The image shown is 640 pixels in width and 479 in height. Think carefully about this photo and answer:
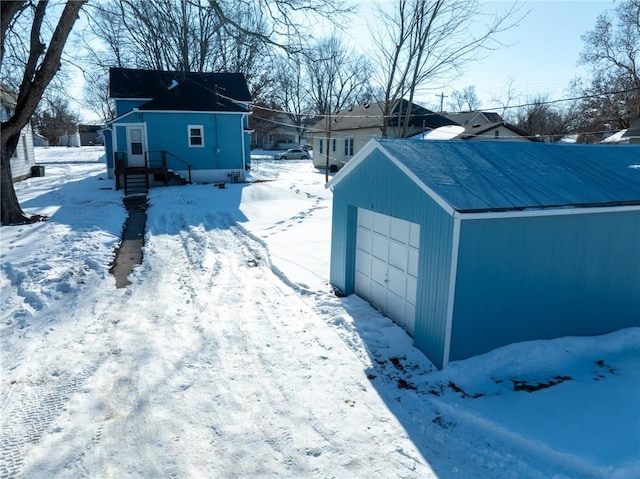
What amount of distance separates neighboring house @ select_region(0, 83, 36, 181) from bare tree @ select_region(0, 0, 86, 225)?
34.3 feet

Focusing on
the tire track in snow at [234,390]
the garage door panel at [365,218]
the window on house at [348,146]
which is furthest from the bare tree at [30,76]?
the window on house at [348,146]

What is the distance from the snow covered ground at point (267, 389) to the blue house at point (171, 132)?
510 inches

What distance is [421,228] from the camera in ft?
21.6

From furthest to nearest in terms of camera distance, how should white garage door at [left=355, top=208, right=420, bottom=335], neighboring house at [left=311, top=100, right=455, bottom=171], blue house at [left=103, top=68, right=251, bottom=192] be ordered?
neighboring house at [left=311, top=100, right=455, bottom=171] < blue house at [left=103, top=68, right=251, bottom=192] < white garage door at [left=355, top=208, right=420, bottom=335]

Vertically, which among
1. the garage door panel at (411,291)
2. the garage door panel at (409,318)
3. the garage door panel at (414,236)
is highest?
the garage door panel at (414,236)

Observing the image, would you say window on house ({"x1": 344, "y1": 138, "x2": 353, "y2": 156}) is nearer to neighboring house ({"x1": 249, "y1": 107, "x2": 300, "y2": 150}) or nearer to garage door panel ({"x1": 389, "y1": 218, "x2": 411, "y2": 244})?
neighboring house ({"x1": 249, "y1": 107, "x2": 300, "y2": 150})

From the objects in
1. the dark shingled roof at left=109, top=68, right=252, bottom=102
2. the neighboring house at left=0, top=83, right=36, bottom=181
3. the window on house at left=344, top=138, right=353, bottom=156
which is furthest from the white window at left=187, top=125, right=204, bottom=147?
the window on house at left=344, top=138, right=353, bottom=156

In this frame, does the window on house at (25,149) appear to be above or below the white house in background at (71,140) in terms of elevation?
below

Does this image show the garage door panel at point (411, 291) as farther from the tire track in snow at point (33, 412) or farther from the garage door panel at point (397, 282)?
the tire track in snow at point (33, 412)

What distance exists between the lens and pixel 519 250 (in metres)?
6.29

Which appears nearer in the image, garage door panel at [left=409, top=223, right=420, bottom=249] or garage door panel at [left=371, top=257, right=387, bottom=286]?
garage door panel at [left=409, top=223, right=420, bottom=249]

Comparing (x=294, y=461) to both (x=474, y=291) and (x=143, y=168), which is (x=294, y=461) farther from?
(x=143, y=168)

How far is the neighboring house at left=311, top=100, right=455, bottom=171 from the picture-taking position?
29.4 metres

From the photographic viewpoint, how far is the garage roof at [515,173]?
6.23 metres
